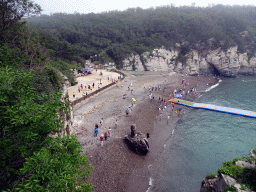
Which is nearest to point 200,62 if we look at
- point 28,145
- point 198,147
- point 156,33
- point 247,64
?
point 247,64

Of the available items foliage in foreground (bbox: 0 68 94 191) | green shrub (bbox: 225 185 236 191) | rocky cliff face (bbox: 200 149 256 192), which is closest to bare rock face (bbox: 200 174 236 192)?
rocky cliff face (bbox: 200 149 256 192)

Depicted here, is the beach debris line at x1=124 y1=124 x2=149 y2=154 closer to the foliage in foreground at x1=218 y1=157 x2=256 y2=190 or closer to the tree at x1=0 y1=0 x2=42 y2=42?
the foliage in foreground at x1=218 y1=157 x2=256 y2=190

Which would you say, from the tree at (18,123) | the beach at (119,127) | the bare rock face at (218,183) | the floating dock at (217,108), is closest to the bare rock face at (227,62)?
the beach at (119,127)

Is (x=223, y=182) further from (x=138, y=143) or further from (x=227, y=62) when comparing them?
(x=227, y=62)

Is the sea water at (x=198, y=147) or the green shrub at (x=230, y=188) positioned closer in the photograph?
the green shrub at (x=230, y=188)

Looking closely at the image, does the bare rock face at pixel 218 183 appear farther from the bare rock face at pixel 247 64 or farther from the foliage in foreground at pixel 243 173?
the bare rock face at pixel 247 64

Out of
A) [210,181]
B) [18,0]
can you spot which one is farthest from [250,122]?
[18,0]
